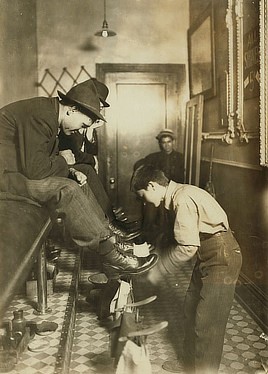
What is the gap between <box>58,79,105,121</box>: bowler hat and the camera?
2.07m

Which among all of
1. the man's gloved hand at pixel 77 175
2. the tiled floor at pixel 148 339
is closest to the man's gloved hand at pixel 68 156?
the man's gloved hand at pixel 77 175

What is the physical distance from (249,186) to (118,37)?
7.18ft

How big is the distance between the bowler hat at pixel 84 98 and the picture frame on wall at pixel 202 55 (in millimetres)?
1658

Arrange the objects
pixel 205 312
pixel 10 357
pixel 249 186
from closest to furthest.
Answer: pixel 10 357 < pixel 205 312 < pixel 249 186

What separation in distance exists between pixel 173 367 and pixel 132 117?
2684mm

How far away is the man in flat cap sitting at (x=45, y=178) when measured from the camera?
1832 mm

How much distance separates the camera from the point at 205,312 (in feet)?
6.12

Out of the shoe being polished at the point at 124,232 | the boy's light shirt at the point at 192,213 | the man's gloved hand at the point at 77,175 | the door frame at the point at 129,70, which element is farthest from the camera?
the door frame at the point at 129,70

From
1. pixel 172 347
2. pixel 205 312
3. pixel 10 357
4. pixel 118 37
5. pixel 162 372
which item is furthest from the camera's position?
pixel 118 37

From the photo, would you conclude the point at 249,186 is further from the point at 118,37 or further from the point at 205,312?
the point at 118,37

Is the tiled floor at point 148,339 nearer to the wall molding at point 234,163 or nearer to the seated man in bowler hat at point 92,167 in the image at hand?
the seated man in bowler hat at point 92,167

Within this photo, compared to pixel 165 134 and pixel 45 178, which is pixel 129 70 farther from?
pixel 45 178

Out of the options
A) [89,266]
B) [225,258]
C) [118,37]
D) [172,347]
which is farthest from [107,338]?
[118,37]

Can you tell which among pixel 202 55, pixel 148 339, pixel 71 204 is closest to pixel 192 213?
pixel 71 204
